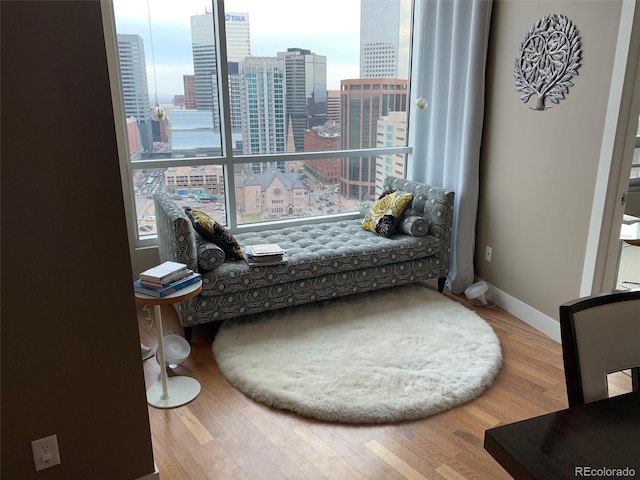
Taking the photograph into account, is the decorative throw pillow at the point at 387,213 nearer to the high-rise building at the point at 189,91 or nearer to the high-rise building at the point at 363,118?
the high-rise building at the point at 363,118

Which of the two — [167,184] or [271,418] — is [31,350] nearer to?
[271,418]

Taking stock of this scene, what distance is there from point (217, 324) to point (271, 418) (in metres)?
1.06

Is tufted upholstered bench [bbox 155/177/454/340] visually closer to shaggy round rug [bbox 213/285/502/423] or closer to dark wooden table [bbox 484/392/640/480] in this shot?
shaggy round rug [bbox 213/285/502/423]

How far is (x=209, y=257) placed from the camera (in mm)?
3062

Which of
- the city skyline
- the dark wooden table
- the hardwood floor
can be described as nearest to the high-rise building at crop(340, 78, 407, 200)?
the city skyline

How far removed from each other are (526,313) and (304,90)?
243 cm

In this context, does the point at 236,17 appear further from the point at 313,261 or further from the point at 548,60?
the point at 548,60

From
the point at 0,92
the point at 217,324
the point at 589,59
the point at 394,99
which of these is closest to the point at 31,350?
the point at 0,92

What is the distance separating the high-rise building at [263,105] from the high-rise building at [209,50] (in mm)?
127

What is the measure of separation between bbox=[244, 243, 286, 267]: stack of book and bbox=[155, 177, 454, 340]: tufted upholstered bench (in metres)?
0.03

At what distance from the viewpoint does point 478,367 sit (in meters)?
2.84

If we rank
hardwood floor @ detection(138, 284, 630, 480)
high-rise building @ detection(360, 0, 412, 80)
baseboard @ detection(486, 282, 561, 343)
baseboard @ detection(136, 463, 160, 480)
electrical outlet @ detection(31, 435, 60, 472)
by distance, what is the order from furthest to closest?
high-rise building @ detection(360, 0, 412, 80), baseboard @ detection(486, 282, 561, 343), hardwood floor @ detection(138, 284, 630, 480), baseboard @ detection(136, 463, 160, 480), electrical outlet @ detection(31, 435, 60, 472)

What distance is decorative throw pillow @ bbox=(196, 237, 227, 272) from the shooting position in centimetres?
306

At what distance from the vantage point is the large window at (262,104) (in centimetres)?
370
